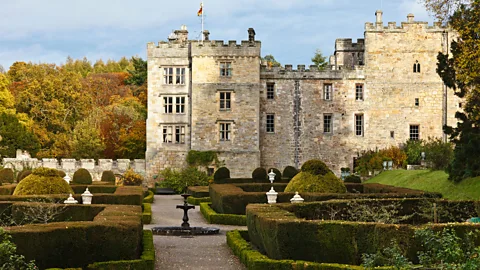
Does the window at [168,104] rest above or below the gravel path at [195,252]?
above

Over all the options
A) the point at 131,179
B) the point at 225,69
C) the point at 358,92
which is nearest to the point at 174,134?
the point at 131,179

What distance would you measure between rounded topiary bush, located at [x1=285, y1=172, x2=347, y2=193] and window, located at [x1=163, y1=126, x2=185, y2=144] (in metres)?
21.0

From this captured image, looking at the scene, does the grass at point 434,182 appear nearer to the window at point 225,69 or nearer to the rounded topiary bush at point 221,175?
the rounded topiary bush at point 221,175

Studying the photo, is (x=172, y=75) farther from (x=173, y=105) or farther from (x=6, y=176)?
(x=6, y=176)

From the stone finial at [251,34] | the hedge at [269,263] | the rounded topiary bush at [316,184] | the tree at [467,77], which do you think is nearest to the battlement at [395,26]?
the stone finial at [251,34]

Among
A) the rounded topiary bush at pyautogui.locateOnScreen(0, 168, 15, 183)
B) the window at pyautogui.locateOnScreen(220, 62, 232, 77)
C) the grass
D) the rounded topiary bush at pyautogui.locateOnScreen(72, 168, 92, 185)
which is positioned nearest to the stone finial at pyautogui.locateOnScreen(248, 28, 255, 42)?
the window at pyautogui.locateOnScreen(220, 62, 232, 77)

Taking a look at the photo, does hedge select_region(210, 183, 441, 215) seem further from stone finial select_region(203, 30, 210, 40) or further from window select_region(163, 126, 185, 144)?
stone finial select_region(203, 30, 210, 40)

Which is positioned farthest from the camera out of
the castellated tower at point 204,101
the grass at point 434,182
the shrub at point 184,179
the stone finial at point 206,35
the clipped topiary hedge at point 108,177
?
the stone finial at point 206,35

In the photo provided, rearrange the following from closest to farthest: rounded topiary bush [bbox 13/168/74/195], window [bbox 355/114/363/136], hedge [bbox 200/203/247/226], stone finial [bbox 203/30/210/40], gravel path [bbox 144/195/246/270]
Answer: gravel path [bbox 144/195/246/270] < hedge [bbox 200/203/247/226] < rounded topiary bush [bbox 13/168/74/195] < window [bbox 355/114/363/136] < stone finial [bbox 203/30/210/40]

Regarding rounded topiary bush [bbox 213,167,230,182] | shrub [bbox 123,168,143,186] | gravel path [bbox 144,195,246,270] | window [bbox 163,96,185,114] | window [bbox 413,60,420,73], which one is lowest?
gravel path [bbox 144,195,246,270]

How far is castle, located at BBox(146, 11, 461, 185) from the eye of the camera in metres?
47.2

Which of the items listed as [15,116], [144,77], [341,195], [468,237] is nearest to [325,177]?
[341,195]

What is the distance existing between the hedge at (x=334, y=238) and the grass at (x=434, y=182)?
1227 cm

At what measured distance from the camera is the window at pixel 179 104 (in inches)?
1873
